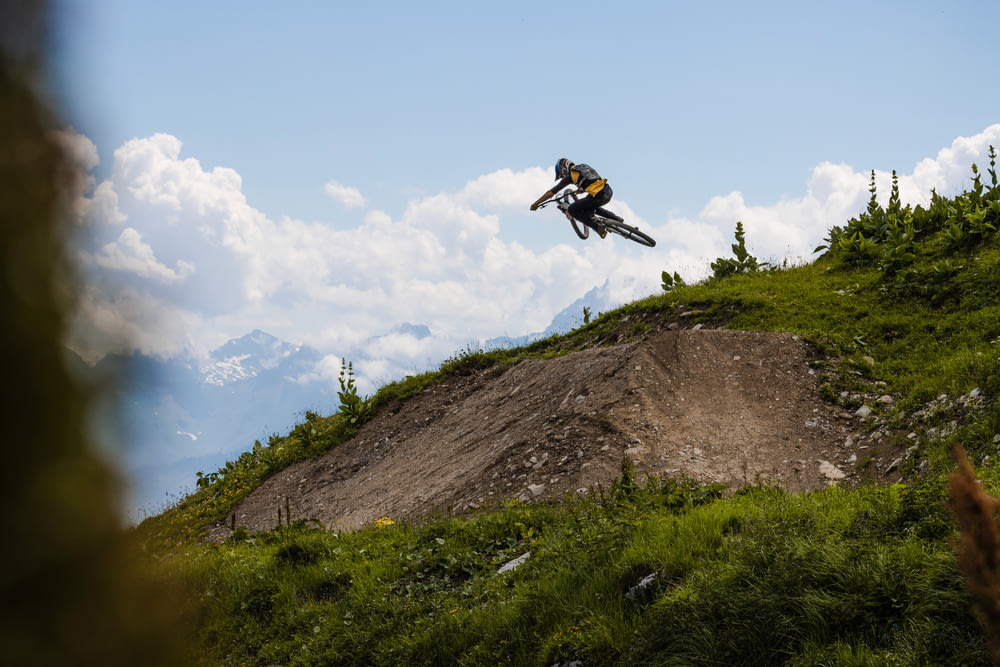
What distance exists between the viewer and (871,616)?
4.72 meters

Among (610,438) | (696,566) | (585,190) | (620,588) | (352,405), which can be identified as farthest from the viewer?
(352,405)

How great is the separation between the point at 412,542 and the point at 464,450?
5.19 m

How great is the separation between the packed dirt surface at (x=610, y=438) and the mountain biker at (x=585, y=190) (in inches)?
102

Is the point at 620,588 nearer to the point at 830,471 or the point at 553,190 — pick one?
the point at 830,471

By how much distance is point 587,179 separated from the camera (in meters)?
13.7

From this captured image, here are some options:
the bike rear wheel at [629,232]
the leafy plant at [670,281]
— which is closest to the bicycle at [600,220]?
A: the bike rear wheel at [629,232]

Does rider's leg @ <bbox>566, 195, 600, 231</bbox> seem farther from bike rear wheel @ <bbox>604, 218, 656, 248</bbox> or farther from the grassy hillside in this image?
the grassy hillside

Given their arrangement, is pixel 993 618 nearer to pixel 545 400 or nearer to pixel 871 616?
pixel 871 616

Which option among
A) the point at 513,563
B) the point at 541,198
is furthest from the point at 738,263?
the point at 513,563

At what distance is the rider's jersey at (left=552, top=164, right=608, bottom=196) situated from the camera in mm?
13586

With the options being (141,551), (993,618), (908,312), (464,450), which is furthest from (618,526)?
(908,312)

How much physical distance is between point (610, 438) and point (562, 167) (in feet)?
18.7

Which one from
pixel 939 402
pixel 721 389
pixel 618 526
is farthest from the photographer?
pixel 721 389

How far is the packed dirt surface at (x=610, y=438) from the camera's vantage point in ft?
34.0
